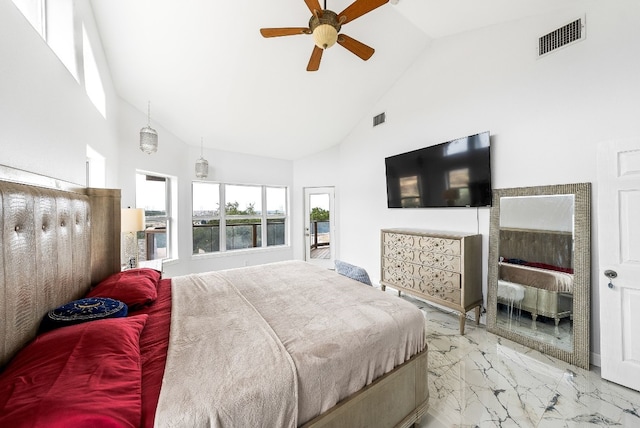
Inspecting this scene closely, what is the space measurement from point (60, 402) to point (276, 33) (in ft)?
8.18

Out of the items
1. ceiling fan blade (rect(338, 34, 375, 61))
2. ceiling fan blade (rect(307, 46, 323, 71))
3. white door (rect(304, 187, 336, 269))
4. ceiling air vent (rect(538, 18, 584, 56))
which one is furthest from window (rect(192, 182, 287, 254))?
ceiling air vent (rect(538, 18, 584, 56))

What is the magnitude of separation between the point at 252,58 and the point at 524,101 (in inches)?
122

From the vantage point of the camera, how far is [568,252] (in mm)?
2268

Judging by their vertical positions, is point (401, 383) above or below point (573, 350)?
above

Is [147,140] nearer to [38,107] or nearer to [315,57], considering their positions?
[38,107]

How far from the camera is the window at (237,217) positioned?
482 cm

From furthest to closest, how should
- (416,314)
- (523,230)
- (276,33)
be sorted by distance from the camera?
1. (523,230)
2. (276,33)
3. (416,314)

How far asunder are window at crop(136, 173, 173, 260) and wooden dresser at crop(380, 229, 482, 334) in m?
3.87

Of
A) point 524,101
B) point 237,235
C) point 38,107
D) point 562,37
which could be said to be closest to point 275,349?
point 38,107

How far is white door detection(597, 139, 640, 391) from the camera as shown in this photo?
6.21ft

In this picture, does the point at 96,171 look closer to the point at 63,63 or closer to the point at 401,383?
the point at 63,63

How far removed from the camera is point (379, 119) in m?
4.35

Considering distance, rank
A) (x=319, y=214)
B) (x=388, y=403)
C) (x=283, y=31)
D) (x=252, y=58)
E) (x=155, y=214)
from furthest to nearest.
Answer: (x=319, y=214)
(x=155, y=214)
(x=252, y=58)
(x=283, y=31)
(x=388, y=403)

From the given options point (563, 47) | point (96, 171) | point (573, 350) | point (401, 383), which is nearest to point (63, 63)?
point (96, 171)
